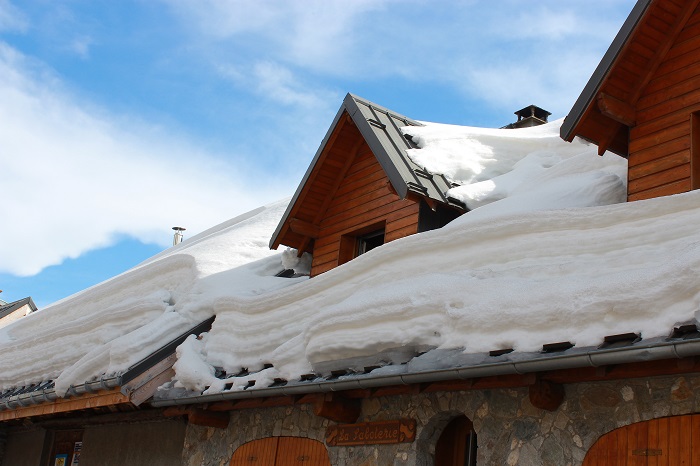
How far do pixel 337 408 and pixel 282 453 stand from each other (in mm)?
1374

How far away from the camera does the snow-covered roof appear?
639cm

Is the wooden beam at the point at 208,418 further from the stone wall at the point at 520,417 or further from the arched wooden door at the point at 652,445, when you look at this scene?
the arched wooden door at the point at 652,445

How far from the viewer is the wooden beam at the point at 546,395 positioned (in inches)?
266

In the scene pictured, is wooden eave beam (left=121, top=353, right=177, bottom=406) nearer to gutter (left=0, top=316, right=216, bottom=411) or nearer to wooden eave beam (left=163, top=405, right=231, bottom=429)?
gutter (left=0, top=316, right=216, bottom=411)

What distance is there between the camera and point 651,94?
8859mm

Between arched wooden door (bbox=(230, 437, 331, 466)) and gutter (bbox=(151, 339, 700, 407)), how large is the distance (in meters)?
0.80

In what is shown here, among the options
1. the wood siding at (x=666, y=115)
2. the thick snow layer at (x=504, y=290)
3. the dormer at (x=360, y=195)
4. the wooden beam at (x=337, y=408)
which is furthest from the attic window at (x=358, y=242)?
the wood siding at (x=666, y=115)

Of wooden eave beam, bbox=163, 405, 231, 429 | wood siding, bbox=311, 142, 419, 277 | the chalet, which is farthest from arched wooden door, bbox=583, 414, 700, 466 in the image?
wooden eave beam, bbox=163, 405, 231, 429

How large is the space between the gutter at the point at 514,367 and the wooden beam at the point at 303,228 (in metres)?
4.10

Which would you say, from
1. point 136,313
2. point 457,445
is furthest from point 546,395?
point 136,313

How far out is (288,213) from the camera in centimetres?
1277

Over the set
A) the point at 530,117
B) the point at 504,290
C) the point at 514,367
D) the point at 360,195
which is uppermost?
the point at 530,117

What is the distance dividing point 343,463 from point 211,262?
5.73 metres

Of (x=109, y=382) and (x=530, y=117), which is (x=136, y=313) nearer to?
(x=109, y=382)
